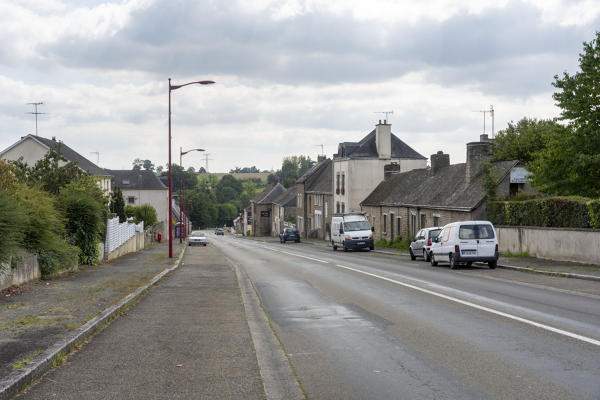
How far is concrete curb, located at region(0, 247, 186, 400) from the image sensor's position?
21.0ft

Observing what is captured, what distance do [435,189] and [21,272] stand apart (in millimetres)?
31716

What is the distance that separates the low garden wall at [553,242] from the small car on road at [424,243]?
3.22 m

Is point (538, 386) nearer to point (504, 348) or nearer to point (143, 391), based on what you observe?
point (504, 348)

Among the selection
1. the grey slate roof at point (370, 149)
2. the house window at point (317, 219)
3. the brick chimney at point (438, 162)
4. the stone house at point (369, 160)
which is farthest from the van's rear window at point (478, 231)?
the house window at point (317, 219)

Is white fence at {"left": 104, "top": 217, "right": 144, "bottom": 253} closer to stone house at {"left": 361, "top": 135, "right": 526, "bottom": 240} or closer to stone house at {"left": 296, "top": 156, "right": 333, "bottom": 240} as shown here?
stone house at {"left": 361, "top": 135, "right": 526, "bottom": 240}

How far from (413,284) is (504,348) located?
9519 millimetres

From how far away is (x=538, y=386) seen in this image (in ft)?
21.6

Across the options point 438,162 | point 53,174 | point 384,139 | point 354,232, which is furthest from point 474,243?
point 384,139

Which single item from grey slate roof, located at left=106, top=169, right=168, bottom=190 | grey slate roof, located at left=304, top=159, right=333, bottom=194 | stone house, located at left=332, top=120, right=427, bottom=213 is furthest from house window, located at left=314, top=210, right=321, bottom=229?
grey slate roof, located at left=106, top=169, right=168, bottom=190

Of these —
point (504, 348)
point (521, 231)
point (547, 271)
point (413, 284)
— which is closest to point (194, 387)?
point (504, 348)

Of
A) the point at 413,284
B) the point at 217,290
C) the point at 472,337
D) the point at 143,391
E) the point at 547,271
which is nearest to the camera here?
the point at 143,391

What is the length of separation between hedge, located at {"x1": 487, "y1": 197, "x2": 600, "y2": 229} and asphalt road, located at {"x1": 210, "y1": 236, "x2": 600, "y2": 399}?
6697 millimetres

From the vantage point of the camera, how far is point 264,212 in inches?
4439

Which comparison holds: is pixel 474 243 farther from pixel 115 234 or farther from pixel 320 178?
pixel 320 178
